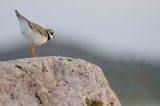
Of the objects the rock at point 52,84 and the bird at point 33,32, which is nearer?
the rock at point 52,84

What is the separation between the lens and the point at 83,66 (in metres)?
12.9

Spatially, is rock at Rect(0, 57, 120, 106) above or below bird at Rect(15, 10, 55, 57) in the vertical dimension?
below

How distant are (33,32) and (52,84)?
10.7 ft

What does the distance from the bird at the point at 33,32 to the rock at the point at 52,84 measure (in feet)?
7.58

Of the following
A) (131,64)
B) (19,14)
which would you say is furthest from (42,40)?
(131,64)

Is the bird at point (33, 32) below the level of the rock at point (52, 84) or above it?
above

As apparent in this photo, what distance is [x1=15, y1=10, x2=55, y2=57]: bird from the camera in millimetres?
15266

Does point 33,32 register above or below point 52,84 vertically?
above

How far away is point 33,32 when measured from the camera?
1542cm

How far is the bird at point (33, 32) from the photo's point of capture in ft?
50.1

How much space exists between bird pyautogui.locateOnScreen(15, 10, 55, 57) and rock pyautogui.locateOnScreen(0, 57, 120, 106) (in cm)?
231

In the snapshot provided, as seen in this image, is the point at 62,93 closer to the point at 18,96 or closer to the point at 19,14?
the point at 18,96

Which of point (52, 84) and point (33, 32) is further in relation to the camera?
point (33, 32)

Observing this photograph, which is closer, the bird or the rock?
the rock
